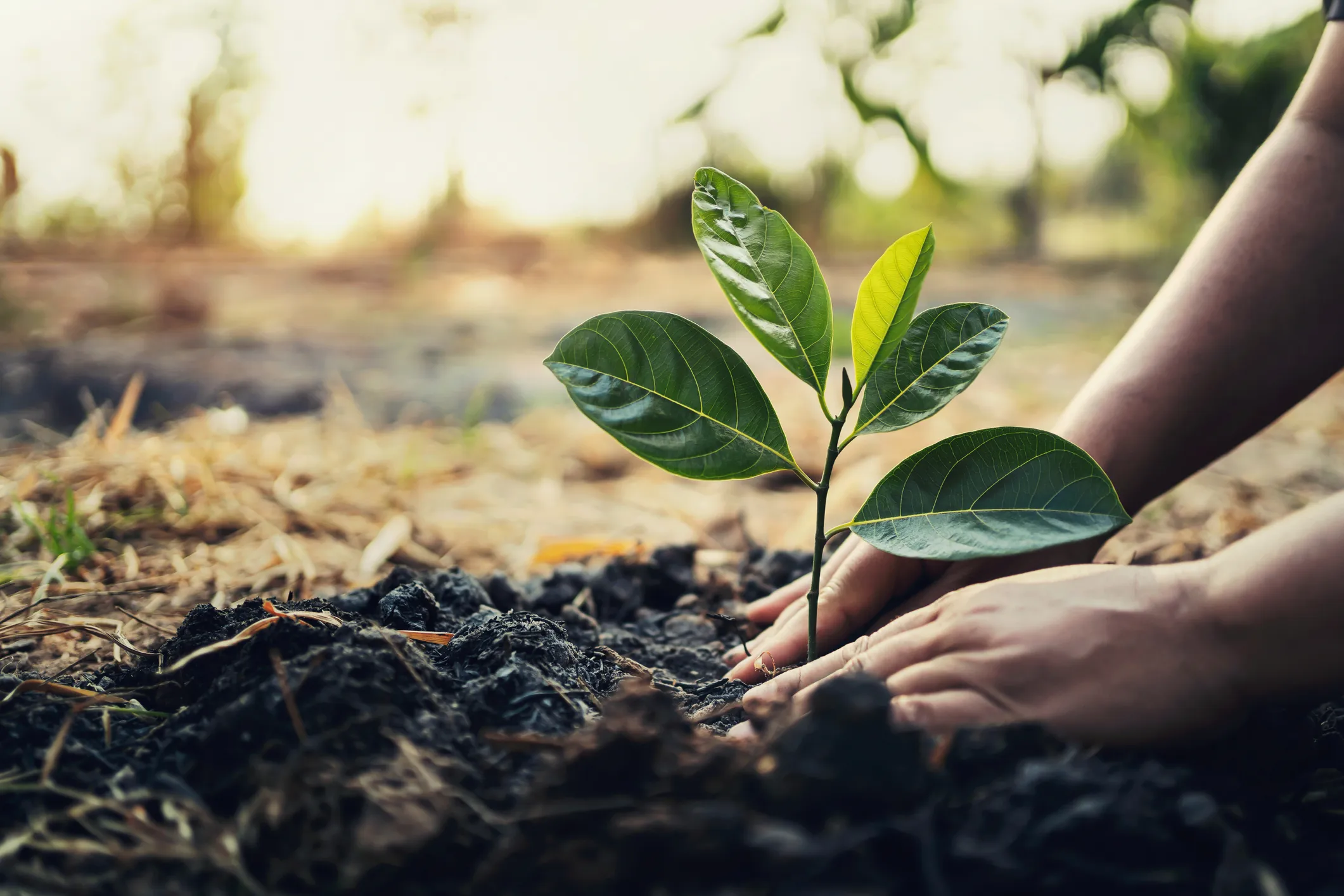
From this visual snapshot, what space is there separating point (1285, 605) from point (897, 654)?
0.32 m

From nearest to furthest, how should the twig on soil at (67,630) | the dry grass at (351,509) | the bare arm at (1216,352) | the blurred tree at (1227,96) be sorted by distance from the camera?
the twig on soil at (67,630), the bare arm at (1216,352), the dry grass at (351,509), the blurred tree at (1227,96)

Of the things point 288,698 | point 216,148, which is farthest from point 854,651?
point 216,148

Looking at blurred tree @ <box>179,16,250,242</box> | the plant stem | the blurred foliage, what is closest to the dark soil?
the plant stem

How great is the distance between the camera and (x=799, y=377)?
2.60ft

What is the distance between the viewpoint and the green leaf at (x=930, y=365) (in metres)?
0.81

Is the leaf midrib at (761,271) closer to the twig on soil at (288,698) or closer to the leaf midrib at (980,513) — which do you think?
the leaf midrib at (980,513)

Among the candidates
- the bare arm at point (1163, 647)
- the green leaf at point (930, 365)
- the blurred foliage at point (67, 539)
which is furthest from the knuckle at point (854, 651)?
the blurred foliage at point (67, 539)

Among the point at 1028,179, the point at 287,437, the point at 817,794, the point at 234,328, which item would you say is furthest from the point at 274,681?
the point at 1028,179

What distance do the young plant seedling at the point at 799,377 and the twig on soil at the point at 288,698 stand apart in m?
0.36

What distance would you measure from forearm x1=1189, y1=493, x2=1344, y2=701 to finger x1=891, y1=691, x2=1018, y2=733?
19 cm

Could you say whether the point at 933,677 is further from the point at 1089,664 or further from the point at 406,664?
the point at 406,664

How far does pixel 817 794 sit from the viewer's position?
23.5 inches

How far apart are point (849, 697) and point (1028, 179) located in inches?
510

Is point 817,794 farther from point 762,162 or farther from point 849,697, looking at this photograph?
point 762,162
